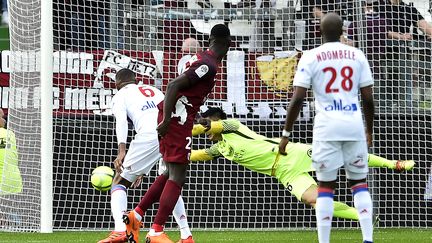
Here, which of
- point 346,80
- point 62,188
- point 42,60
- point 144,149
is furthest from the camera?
point 62,188

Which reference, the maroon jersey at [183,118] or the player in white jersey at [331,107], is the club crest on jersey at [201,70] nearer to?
the maroon jersey at [183,118]

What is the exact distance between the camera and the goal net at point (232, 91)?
13016 mm

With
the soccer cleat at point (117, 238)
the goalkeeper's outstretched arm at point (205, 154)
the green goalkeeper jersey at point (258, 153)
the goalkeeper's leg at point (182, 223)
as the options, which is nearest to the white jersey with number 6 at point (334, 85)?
the goalkeeper's leg at point (182, 223)

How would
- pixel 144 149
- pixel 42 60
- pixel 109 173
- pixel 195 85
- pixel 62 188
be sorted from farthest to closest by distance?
pixel 62 188 < pixel 42 60 < pixel 109 173 < pixel 144 149 < pixel 195 85

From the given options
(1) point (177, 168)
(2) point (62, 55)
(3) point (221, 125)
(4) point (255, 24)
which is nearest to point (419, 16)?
(4) point (255, 24)

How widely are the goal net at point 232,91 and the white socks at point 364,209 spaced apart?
5.13 m

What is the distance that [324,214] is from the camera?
25.2ft

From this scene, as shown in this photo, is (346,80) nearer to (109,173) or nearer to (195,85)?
(195,85)

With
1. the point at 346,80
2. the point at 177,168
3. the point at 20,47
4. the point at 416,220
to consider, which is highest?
the point at 20,47

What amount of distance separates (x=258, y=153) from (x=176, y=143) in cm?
329

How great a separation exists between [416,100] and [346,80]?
5950 mm

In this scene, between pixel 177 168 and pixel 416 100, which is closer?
pixel 177 168

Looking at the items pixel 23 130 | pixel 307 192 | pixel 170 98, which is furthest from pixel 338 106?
pixel 23 130

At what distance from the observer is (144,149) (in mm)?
9898
